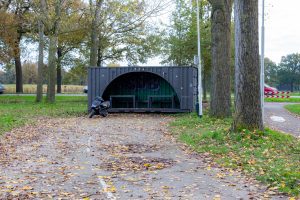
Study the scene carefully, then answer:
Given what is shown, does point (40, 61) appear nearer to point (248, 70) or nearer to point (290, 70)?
point (248, 70)

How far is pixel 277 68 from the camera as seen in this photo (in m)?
94.1

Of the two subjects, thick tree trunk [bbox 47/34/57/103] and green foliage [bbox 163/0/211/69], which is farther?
green foliage [bbox 163/0/211/69]

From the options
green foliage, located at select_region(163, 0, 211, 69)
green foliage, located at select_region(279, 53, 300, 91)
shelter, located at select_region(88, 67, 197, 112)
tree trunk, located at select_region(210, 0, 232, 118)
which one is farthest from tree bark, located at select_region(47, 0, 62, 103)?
green foliage, located at select_region(279, 53, 300, 91)

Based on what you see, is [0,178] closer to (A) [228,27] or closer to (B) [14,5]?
(A) [228,27]

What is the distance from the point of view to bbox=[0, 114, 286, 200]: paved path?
740 cm

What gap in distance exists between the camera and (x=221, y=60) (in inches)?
761

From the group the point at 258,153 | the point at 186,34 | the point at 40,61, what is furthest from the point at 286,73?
the point at 258,153

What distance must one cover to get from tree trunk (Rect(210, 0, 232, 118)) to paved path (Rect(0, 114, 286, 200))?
4.84 metres

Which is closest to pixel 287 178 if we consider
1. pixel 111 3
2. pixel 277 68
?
pixel 111 3

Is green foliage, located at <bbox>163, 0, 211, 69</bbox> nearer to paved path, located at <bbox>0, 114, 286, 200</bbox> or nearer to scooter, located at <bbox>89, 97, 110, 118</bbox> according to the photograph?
scooter, located at <bbox>89, 97, 110, 118</bbox>

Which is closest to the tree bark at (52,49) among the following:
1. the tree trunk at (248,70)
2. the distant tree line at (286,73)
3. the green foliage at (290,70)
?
the tree trunk at (248,70)

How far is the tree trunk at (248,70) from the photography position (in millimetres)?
12883

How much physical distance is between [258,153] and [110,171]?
365 cm

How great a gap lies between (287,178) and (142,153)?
4.38m
